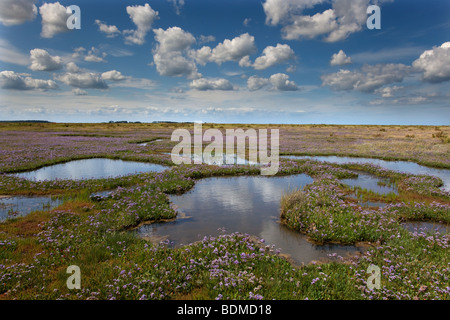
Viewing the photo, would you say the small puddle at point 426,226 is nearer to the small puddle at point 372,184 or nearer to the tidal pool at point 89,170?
the small puddle at point 372,184

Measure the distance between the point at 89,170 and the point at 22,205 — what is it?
394 inches

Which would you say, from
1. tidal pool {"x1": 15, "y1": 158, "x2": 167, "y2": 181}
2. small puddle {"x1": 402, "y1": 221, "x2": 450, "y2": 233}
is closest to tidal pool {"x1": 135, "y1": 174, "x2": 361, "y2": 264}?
small puddle {"x1": 402, "y1": 221, "x2": 450, "y2": 233}

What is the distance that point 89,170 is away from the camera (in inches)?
944

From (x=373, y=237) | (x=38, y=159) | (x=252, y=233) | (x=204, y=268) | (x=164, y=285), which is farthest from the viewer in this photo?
(x=38, y=159)

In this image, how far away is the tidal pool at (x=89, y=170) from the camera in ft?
69.3

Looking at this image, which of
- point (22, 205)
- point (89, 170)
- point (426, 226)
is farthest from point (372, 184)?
point (89, 170)

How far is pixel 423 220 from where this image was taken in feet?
41.7

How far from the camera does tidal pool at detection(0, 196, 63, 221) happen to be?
12820 millimetres

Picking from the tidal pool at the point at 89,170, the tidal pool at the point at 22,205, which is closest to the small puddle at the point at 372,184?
the tidal pool at the point at 89,170

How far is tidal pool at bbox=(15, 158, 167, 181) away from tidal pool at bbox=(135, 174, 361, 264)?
28.9 ft

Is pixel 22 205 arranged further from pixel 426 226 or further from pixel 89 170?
pixel 426 226
